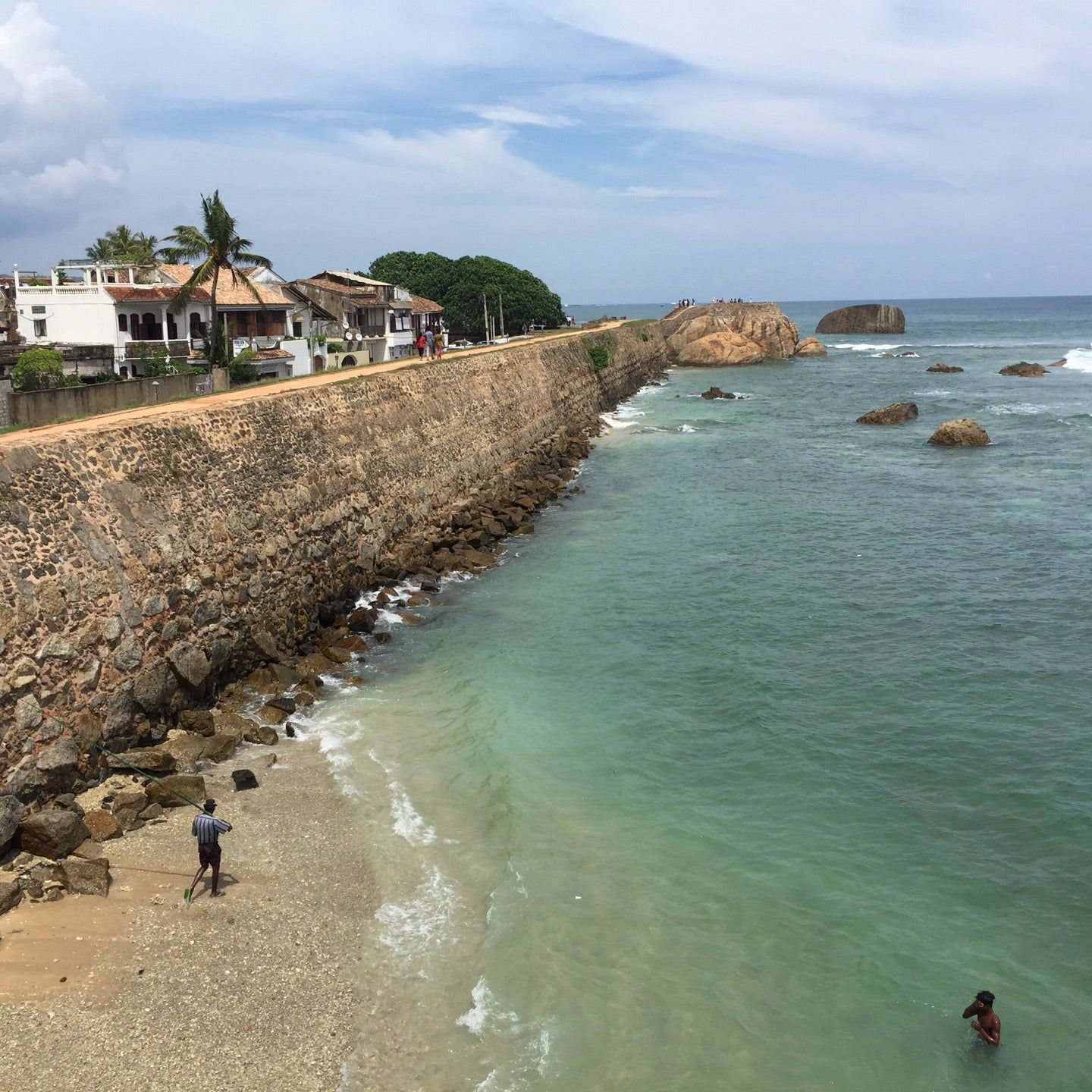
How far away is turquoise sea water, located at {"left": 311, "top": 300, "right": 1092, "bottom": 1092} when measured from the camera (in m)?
12.0

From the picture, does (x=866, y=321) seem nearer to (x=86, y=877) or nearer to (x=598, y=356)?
(x=598, y=356)

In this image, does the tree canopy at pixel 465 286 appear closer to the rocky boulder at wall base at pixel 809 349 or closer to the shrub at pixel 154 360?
the rocky boulder at wall base at pixel 809 349

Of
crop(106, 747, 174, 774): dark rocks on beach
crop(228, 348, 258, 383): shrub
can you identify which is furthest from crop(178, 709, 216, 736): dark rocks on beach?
crop(228, 348, 258, 383): shrub

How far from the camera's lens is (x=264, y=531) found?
989 inches

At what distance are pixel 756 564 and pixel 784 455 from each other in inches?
900

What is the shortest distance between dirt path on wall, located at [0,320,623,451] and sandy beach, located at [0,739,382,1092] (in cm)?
966

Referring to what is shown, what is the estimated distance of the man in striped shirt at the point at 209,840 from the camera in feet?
46.1

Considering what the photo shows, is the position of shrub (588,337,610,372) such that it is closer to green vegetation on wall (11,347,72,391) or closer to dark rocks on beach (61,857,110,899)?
green vegetation on wall (11,347,72,391)

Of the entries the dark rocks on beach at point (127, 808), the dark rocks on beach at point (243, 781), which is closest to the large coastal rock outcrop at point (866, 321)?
the dark rocks on beach at point (243, 781)

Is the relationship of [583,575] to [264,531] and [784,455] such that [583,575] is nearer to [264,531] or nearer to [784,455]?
[264,531]

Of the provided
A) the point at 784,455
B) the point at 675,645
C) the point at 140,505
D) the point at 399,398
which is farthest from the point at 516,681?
the point at 784,455

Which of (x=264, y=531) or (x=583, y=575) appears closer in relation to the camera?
(x=264, y=531)

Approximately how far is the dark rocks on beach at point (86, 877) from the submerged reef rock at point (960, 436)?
47.6 m

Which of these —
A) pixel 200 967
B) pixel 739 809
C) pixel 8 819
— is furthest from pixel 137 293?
pixel 739 809
